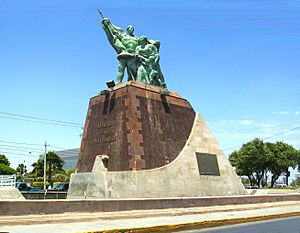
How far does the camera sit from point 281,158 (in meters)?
59.2

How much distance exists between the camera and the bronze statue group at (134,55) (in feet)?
66.7

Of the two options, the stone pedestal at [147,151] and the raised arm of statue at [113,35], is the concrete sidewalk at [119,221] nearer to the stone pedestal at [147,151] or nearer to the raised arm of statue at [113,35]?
the stone pedestal at [147,151]

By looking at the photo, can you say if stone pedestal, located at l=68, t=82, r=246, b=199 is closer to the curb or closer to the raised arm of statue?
the raised arm of statue

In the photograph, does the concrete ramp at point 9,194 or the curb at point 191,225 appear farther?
the concrete ramp at point 9,194

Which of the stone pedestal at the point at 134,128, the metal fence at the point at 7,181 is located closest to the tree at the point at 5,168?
the metal fence at the point at 7,181

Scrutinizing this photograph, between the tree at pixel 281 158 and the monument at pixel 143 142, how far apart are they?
4135cm

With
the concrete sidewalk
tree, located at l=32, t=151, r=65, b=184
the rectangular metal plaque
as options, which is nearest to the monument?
the rectangular metal plaque

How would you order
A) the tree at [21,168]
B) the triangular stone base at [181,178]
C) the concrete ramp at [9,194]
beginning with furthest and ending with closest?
the tree at [21,168], the concrete ramp at [9,194], the triangular stone base at [181,178]

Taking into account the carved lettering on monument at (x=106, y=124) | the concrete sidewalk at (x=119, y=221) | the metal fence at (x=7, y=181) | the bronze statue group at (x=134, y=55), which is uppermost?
the bronze statue group at (x=134, y=55)

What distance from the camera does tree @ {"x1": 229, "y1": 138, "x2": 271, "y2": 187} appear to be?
58.9 meters

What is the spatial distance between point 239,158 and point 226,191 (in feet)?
141

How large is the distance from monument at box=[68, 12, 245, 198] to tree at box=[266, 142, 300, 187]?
136ft

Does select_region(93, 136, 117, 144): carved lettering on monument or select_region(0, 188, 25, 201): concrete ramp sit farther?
select_region(93, 136, 117, 144): carved lettering on monument

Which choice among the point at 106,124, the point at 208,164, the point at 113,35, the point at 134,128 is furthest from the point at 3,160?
the point at 134,128
